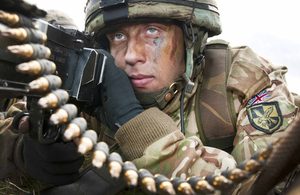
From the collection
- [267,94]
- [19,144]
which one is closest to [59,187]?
[19,144]

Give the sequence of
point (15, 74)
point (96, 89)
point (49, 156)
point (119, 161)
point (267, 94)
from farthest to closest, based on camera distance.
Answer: point (267, 94) → point (96, 89) → point (49, 156) → point (15, 74) → point (119, 161)

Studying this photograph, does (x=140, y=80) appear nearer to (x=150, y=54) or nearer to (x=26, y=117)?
(x=150, y=54)

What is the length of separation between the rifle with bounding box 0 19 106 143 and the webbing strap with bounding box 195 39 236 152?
997 millimetres

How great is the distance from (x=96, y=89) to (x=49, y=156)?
1.87 feet

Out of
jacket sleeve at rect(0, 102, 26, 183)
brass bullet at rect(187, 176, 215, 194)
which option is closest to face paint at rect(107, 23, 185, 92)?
jacket sleeve at rect(0, 102, 26, 183)

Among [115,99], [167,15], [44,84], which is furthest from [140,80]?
[44,84]

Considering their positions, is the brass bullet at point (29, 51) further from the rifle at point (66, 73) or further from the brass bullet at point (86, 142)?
the brass bullet at point (86, 142)

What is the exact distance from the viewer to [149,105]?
230 centimetres

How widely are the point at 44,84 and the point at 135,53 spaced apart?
51.6 inches

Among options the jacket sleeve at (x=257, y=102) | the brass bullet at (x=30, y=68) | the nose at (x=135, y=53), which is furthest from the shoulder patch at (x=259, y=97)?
the brass bullet at (x=30, y=68)

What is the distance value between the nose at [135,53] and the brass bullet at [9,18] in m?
1.30

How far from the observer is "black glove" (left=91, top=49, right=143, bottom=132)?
1912 millimetres

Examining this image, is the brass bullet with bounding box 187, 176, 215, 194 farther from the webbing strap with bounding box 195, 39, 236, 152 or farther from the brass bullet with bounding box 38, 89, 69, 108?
the webbing strap with bounding box 195, 39, 236, 152

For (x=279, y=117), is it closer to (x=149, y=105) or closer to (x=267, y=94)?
(x=267, y=94)
